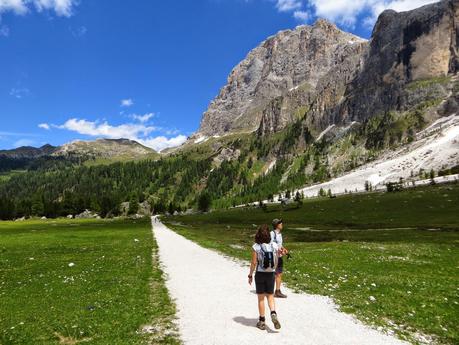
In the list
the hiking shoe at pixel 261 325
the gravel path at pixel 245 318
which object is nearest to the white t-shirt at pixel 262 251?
the hiking shoe at pixel 261 325

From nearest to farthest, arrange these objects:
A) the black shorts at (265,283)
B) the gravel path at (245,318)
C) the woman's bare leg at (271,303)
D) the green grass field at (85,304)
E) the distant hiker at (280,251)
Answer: the gravel path at (245,318), the green grass field at (85,304), the woman's bare leg at (271,303), the black shorts at (265,283), the distant hiker at (280,251)

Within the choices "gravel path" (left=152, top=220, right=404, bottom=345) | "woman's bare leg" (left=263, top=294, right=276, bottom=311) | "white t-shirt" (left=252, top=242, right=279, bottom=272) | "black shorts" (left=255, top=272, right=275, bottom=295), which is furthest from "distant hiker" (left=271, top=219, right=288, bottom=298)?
"woman's bare leg" (left=263, top=294, right=276, bottom=311)

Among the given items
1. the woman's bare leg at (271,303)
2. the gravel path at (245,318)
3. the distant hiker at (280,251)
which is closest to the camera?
the gravel path at (245,318)

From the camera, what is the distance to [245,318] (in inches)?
642

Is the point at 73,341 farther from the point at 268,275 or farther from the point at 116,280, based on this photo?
the point at 116,280

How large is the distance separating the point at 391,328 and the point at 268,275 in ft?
17.3

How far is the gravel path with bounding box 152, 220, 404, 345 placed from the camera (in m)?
13.6

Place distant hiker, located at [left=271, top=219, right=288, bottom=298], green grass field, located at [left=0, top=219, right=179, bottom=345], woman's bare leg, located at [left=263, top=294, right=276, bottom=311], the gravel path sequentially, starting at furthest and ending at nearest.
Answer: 1. distant hiker, located at [left=271, top=219, right=288, bottom=298]
2. woman's bare leg, located at [left=263, top=294, right=276, bottom=311]
3. green grass field, located at [left=0, top=219, right=179, bottom=345]
4. the gravel path

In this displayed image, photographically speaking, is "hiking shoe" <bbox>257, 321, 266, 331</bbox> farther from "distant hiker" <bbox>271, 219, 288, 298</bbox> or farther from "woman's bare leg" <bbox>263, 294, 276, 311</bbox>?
"distant hiker" <bbox>271, 219, 288, 298</bbox>

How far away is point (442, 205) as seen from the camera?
12850 cm

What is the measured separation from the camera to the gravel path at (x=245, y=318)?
1358 centimetres

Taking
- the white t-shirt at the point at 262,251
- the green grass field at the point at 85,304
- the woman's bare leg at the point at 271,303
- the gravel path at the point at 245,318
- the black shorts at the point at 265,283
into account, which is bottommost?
the gravel path at the point at 245,318

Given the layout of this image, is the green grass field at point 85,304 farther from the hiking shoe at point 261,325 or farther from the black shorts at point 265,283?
the black shorts at point 265,283

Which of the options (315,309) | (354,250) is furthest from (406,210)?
(315,309)
